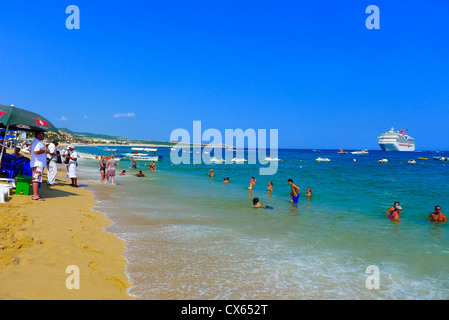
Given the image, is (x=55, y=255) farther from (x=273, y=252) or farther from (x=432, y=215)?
(x=432, y=215)

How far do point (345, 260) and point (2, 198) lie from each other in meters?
9.29

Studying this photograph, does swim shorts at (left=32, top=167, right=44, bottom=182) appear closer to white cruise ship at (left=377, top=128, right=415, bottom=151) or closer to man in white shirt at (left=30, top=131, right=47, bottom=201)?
man in white shirt at (left=30, top=131, right=47, bottom=201)

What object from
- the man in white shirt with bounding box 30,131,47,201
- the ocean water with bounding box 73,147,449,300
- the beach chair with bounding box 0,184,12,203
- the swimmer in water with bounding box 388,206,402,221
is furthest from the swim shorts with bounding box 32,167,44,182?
the swimmer in water with bounding box 388,206,402,221

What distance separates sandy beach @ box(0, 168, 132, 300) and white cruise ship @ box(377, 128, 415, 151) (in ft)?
463

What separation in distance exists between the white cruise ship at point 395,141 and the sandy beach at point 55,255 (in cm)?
14119

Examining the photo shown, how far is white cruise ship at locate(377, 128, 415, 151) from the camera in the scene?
4921 inches

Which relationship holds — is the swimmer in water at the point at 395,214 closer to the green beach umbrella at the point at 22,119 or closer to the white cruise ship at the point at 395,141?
the green beach umbrella at the point at 22,119

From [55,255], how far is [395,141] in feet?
477

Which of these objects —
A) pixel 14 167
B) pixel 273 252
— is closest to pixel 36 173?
pixel 14 167

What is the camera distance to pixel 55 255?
5.05 meters

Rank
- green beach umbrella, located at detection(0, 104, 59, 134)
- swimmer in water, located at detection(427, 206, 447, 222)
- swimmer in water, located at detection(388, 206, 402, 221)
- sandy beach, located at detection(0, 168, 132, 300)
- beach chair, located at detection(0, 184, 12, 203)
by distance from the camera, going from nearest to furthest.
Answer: sandy beach, located at detection(0, 168, 132, 300), beach chair, located at detection(0, 184, 12, 203), green beach umbrella, located at detection(0, 104, 59, 134), swimmer in water, located at detection(427, 206, 447, 222), swimmer in water, located at detection(388, 206, 402, 221)

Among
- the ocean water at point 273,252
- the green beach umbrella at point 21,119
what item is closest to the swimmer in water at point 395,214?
the ocean water at point 273,252

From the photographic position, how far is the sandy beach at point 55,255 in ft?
12.9
